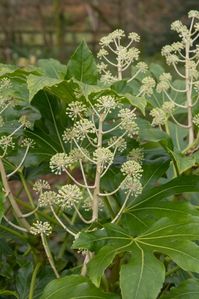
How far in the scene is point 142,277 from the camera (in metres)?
1.12

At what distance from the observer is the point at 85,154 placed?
4.23 feet

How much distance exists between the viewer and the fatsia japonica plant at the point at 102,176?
1.19m

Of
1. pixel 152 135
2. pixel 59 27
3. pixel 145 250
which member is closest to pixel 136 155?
pixel 152 135

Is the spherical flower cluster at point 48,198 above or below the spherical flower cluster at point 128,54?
below

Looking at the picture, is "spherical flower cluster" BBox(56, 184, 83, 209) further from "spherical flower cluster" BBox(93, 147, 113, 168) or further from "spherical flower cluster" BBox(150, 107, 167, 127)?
"spherical flower cluster" BBox(150, 107, 167, 127)

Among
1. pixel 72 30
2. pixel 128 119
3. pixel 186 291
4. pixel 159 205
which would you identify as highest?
pixel 128 119

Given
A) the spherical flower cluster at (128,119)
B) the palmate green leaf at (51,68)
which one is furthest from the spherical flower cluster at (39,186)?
the palmate green leaf at (51,68)

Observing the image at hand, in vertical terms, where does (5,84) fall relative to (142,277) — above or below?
above

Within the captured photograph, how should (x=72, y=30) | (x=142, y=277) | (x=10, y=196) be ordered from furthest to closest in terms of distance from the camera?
(x=72, y=30)
(x=10, y=196)
(x=142, y=277)

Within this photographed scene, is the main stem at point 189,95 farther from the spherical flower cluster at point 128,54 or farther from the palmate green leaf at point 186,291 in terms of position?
the palmate green leaf at point 186,291

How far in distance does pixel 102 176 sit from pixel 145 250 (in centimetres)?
25

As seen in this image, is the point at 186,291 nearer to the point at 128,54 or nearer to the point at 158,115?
the point at 158,115

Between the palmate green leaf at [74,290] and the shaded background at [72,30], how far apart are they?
6012 millimetres

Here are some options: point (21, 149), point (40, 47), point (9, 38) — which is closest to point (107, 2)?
point (40, 47)
